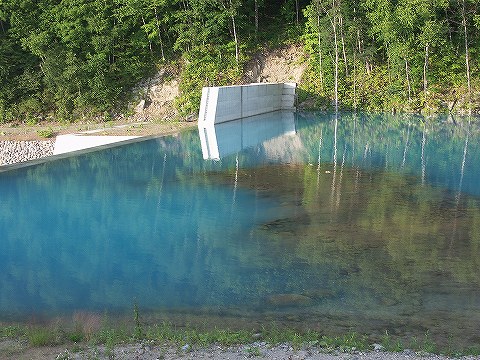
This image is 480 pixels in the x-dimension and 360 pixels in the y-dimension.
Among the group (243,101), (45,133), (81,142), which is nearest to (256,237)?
(81,142)

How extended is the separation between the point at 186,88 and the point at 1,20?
9.69m

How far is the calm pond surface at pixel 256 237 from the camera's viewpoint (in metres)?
6.10

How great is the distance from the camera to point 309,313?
19.1ft

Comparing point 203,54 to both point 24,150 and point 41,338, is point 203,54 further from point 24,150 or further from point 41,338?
point 41,338

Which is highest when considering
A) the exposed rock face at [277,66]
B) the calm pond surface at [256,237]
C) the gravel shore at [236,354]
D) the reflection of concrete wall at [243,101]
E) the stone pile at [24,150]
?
the exposed rock face at [277,66]

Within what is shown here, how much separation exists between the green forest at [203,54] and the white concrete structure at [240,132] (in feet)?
11.2

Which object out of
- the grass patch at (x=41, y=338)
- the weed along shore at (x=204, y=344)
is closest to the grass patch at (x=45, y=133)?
the weed along shore at (x=204, y=344)

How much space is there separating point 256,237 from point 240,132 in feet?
37.6

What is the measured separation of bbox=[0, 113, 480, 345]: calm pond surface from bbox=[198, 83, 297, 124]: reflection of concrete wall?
5.70 meters

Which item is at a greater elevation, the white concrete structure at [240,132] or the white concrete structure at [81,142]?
the white concrete structure at [240,132]

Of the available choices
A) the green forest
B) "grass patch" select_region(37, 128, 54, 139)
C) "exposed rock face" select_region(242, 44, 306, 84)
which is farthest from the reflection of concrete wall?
"grass patch" select_region(37, 128, 54, 139)

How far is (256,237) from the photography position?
8.50 meters

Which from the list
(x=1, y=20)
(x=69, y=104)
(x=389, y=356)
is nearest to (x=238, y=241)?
(x=389, y=356)

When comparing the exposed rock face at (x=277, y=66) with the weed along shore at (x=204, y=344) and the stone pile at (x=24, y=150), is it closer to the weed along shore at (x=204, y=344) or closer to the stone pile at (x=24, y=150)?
the stone pile at (x=24, y=150)
